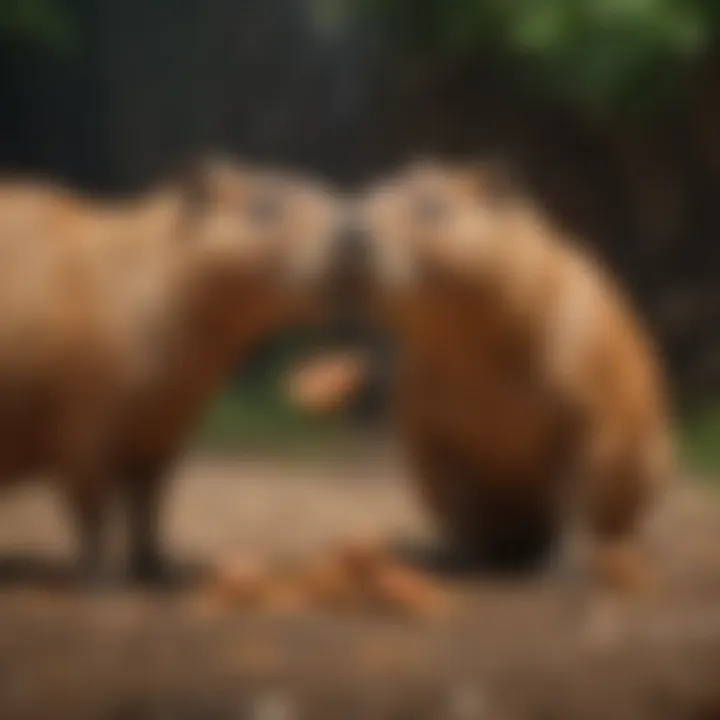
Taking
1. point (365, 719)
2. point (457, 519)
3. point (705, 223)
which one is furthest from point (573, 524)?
point (365, 719)

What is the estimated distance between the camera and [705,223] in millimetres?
1807

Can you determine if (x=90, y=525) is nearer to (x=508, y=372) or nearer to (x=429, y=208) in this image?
(x=429, y=208)

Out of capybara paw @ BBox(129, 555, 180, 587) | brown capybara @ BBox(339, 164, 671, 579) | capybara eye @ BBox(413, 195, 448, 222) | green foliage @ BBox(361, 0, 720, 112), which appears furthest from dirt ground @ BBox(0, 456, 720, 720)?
green foliage @ BBox(361, 0, 720, 112)

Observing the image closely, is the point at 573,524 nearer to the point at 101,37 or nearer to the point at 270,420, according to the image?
the point at 270,420

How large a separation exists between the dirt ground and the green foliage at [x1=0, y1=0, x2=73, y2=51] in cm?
43

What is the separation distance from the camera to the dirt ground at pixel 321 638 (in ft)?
4.99

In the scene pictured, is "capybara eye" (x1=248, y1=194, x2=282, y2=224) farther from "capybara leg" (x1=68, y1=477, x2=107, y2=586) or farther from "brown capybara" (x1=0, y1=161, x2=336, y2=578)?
"capybara leg" (x1=68, y1=477, x2=107, y2=586)

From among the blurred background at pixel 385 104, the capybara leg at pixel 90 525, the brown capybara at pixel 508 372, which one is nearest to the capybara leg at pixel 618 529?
the brown capybara at pixel 508 372

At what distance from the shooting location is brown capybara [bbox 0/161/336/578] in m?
1.82

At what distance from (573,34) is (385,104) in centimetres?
18

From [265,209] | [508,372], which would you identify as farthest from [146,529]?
[508,372]

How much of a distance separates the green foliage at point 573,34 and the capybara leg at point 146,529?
54 cm

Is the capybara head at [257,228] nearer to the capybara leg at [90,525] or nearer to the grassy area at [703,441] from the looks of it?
the capybara leg at [90,525]

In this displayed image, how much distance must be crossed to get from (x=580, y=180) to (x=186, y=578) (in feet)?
1.78
